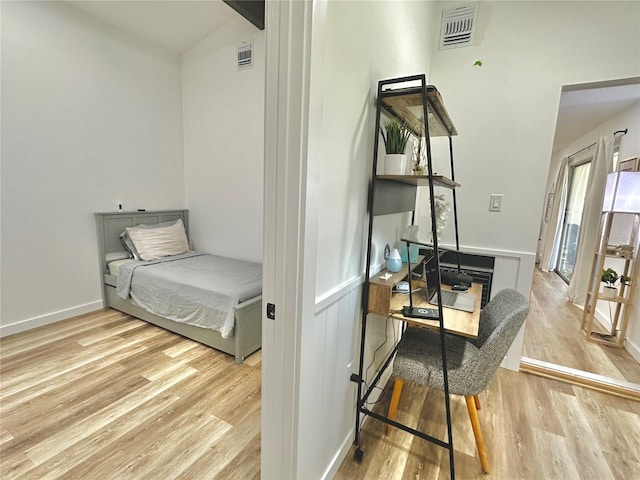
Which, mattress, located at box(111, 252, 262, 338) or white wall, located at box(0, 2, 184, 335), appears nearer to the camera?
mattress, located at box(111, 252, 262, 338)

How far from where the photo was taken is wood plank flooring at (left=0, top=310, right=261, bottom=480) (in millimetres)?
1445

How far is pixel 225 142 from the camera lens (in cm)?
341

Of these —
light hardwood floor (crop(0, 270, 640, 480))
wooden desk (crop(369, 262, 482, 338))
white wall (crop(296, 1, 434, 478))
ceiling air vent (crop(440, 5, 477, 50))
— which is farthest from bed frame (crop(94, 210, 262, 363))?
ceiling air vent (crop(440, 5, 477, 50))

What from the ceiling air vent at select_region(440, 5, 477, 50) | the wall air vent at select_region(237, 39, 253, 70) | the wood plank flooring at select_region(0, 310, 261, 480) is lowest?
the wood plank flooring at select_region(0, 310, 261, 480)

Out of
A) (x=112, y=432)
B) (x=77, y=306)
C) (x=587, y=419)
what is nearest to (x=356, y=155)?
(x=112, y=432)

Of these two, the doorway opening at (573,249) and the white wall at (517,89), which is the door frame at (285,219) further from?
the doorway opening at (573,249)

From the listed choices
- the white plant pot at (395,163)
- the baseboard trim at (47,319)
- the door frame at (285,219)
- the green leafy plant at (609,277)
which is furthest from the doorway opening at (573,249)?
the baseboard trim at (47,319)

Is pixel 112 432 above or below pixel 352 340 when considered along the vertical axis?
below

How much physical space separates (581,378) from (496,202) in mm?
1396

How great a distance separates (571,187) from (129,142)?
6.68 meters

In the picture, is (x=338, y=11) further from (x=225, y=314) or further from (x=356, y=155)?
(x=225, y=314)

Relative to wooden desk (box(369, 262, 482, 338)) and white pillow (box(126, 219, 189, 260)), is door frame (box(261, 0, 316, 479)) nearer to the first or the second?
wooden desk (box(369, 262, 482, 338))

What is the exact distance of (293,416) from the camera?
3.49ft

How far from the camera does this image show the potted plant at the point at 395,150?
1.43 m
